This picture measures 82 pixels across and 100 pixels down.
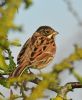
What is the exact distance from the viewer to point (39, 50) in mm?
7160

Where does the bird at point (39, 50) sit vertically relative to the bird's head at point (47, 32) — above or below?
below

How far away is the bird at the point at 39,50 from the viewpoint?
6.27 m

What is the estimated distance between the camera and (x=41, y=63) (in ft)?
22.1

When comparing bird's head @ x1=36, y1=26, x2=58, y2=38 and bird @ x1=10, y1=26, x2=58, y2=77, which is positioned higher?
bird's head @ x1=36, y1=26, x2=58, y2=38

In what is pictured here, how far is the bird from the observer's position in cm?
627

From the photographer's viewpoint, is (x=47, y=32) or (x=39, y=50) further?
(x=47, y=32)

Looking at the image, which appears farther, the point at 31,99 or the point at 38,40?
the point at 38,40

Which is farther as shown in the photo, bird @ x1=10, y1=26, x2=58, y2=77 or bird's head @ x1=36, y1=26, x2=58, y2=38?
bird's head @ x1=36, y1=26, x2=58, y2=38

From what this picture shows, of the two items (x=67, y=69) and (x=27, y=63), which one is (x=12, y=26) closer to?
(x=67, y=69)

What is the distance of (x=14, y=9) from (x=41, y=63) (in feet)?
18.3

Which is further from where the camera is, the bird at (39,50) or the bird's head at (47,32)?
the bird's head at (47,32)

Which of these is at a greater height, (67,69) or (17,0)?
(17,0)

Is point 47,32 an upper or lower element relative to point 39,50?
upper

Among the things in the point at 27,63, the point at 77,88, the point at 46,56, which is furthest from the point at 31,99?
the point at 46,56
